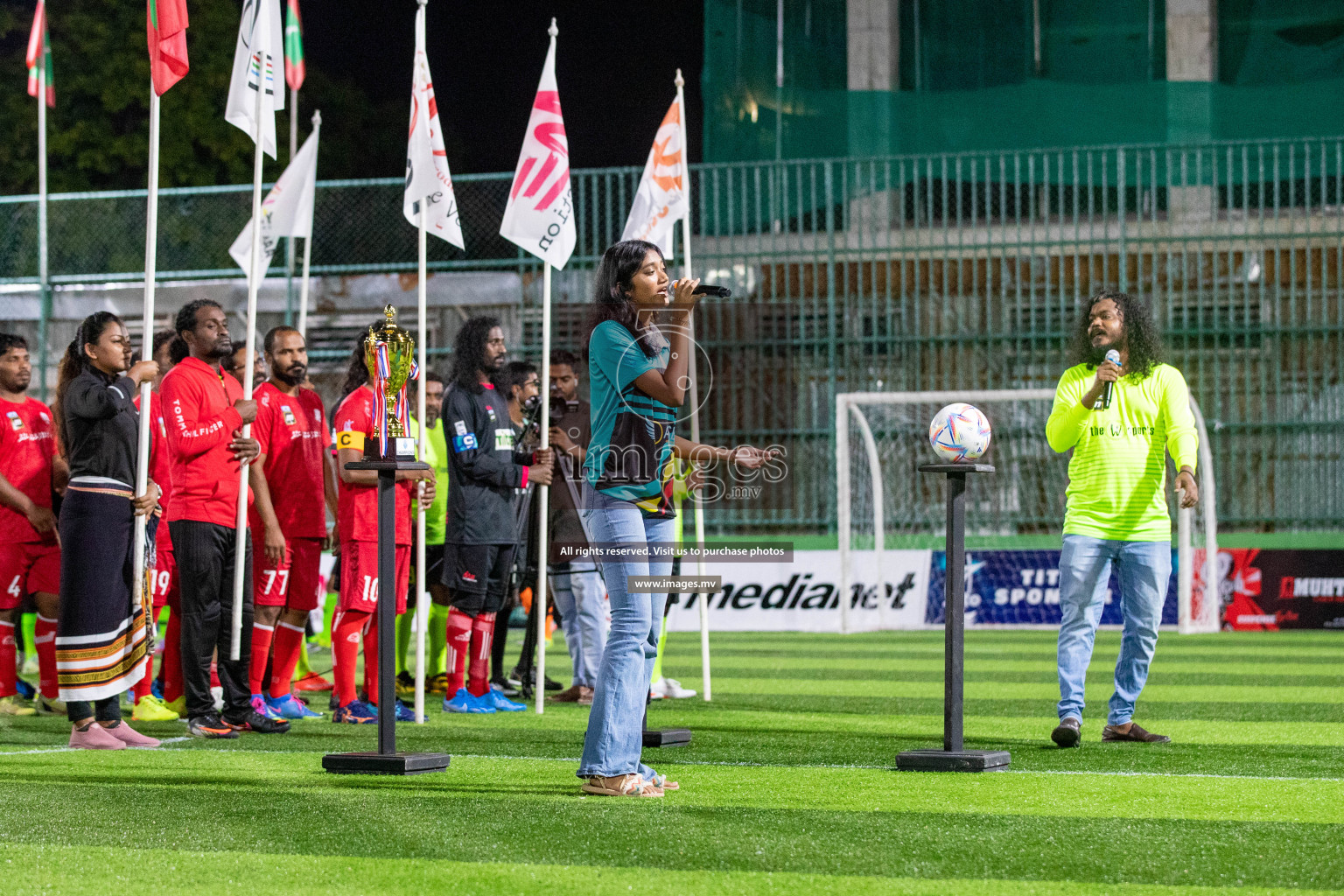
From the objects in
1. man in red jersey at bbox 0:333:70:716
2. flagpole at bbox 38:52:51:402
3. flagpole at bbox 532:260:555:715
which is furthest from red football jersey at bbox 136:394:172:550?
flagpole at bbox 38:52:51:402

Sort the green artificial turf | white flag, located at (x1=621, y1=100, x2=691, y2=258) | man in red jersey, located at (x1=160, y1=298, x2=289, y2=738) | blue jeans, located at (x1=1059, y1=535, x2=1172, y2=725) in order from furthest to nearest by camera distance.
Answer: white flag, located at (x1=621, y1=100, x2=691, y2=258)
man in red jersey, located at (x1=160, y1=298, x2=289, y2=738)
blue jeans, located at (x1=1059, y1=535, x2=1172, y2=725)
the green artificial turf

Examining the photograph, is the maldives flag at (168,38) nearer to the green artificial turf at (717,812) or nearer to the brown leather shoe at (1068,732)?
the green artificial turf at (717,812)

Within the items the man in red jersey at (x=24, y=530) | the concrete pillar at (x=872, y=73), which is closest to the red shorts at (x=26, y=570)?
the man in red jersey at (x=24, y=530)

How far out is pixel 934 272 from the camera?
1747cm

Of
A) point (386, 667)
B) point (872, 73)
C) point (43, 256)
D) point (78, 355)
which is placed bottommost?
point (386, 667)

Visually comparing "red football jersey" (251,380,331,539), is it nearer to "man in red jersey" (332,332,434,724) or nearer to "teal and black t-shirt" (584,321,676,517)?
"man in red jersey" (332,332,434,724)

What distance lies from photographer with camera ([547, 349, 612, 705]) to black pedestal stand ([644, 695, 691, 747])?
1.68 meters

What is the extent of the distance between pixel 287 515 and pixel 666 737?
2879 millimetres

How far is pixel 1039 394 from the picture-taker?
1661cm

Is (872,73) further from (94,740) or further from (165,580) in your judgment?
(94,740)

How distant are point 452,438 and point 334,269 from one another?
415 inches

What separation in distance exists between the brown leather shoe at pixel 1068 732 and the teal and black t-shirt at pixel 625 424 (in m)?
2.50

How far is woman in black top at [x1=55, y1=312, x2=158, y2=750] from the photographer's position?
7.04 m

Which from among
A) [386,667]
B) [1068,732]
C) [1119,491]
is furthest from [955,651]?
[386,667]
